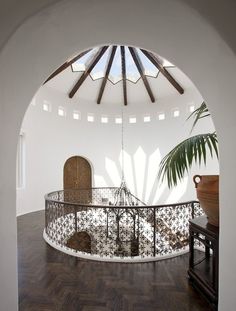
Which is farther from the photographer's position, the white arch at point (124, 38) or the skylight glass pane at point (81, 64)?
the skylight glass pane at point (81, 64)

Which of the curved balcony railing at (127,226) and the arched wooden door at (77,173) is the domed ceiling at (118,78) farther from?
the curved balcony railing at (127,226)

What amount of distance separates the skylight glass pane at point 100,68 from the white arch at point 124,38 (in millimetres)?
7590

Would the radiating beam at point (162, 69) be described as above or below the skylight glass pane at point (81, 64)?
below

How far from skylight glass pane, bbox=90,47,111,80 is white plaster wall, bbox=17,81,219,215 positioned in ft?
5.59

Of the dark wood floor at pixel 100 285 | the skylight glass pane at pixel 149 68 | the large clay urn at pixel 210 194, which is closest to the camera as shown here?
the large clay urn at pixel 210 194

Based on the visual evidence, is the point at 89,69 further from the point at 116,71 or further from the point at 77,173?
the point at 77,173

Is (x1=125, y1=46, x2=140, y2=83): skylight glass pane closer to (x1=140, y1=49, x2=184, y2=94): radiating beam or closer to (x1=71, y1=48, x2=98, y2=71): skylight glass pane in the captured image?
(x1=140, y1=49, x2=184, y2=94): radiating beam

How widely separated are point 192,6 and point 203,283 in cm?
301

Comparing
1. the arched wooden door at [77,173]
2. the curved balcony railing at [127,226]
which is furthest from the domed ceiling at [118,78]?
the curved balcony railing at [127,226]

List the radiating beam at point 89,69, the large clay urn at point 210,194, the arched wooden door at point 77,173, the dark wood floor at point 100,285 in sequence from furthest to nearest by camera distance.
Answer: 1. the arched wooden door at point 77,173
2. the radiating beam at point 89,69
3. the dark wood floor at point 100,285
4. the large clay urn at point 210,194

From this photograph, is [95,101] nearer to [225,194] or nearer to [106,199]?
[106,199]

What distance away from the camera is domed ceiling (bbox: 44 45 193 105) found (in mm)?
9023

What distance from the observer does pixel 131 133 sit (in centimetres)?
1230

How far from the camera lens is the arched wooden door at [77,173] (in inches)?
456
